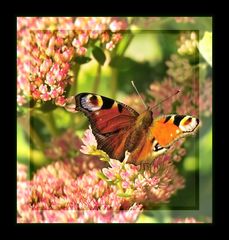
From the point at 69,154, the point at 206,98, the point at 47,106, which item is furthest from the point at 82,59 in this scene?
the point at 206,98

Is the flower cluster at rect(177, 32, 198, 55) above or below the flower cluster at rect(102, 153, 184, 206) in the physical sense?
above

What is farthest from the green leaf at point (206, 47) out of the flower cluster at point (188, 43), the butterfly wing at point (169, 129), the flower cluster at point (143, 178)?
the flower cluster at point (143, 178)

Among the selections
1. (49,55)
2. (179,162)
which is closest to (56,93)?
(49,55)

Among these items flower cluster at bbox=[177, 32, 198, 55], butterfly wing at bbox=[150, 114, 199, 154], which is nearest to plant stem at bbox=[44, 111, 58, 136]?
butterfly wing at bbox=[150, 114, 199, 154]

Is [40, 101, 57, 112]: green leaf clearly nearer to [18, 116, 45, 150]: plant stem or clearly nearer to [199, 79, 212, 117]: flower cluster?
[18, 116, 45, 150]: plant stem

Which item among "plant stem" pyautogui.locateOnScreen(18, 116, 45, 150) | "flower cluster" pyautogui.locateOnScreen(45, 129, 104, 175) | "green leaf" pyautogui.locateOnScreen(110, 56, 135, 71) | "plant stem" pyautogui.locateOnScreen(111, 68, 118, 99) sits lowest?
"flower cluster" pyautogui.locateOnScreen(45, 129, 104, 175)

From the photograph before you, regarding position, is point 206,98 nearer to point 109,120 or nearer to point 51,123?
point 109,120

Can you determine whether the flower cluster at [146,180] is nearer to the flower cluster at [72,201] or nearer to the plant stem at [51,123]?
the flower cluster at [72,201]
